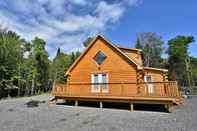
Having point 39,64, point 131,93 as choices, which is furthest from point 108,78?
point 39,64

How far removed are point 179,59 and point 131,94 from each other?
4147 centimetres

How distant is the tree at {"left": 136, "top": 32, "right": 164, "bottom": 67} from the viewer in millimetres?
52906

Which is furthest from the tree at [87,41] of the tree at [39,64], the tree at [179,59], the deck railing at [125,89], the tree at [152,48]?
the deck railing at [125,89]

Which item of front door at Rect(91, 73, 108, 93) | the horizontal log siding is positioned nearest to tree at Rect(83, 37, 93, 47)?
the horizontal log siding

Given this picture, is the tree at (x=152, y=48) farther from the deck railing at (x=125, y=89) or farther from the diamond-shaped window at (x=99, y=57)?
the deck railing at (x=125, y=89)

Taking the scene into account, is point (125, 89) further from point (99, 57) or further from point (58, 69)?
point (58, 69)

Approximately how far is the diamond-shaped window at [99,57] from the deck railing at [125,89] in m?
2.30

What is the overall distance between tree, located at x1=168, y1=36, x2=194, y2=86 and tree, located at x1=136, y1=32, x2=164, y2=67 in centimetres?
283

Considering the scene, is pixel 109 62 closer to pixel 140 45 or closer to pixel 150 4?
pixel 150 4

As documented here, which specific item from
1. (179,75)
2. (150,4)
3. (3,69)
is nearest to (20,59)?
(3,69)

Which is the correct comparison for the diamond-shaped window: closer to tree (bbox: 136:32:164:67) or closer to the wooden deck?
the wooden deck

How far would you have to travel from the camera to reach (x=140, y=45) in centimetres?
5441

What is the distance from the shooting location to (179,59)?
51.5m

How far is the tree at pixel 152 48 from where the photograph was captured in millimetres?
52906
